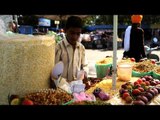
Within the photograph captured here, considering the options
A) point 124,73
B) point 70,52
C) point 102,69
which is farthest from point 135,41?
point 70,52

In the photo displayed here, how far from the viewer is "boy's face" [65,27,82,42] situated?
2.36 m

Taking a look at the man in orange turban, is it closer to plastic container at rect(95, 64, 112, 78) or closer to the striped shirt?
plastic container at rect(95, 64, 112, 78)

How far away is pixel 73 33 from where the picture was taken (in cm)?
238

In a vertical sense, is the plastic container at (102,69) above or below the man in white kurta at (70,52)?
below

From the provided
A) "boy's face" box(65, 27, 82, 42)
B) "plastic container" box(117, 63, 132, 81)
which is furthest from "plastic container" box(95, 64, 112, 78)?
"boy's face" box(65, 27, 82, 42)

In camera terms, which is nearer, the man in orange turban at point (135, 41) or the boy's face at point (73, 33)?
the boy's face at point (73, 33)

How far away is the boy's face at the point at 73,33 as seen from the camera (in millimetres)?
2359

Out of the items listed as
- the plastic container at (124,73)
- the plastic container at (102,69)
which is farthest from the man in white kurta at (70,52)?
the plastic container at (102,69)

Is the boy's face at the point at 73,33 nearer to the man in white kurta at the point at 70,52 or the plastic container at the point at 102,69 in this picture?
the man in white kurta at the point at 70,52

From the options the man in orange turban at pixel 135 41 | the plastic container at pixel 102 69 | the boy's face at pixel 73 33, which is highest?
the boy's face at pixel 73 33
